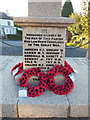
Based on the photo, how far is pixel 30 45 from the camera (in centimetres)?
259

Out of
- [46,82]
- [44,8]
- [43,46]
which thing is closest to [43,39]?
[43,46]

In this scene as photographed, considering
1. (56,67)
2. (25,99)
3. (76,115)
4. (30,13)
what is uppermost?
(30,13)

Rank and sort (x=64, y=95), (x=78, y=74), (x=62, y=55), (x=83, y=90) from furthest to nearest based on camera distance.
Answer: (x=78, y=74) → (x=62, y=55) → (x=83, y=90) → (x=64, y=95)

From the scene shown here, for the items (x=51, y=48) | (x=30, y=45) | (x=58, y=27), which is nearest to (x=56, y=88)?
(x=51, y=48)

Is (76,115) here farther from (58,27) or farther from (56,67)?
(58,27)

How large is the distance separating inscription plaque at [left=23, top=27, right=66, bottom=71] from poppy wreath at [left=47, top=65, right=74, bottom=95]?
0.21 meters

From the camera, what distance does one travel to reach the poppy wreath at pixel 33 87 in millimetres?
2254

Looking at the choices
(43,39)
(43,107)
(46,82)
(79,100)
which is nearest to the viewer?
(43,107)

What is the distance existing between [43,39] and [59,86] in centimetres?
105

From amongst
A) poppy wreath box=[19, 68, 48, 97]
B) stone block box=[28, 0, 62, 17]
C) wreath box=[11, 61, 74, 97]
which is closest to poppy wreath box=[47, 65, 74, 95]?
wreath box=[11, 61, 74, 97]

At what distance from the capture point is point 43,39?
2.58m

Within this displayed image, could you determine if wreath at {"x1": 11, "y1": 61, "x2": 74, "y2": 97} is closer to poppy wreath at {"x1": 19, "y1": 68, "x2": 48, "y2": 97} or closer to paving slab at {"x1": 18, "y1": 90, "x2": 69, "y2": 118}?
poppy wreath at {"x1": 19, "y1": 68, "x2": 48, "y2": 97}

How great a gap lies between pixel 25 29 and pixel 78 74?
190cm

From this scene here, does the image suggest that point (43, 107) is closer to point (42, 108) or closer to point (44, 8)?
point (42, 108)
